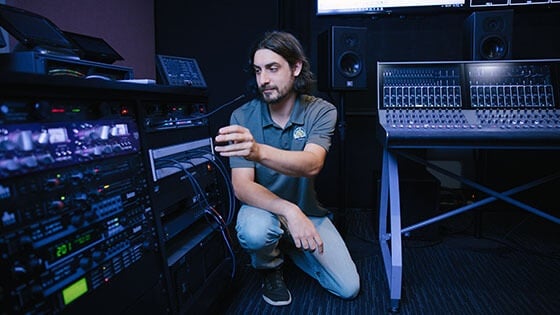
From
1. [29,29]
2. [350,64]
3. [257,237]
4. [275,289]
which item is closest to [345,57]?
[350,64]

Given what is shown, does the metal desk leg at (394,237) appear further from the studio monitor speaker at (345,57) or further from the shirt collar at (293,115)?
the studio monitor speaker at (345,57)

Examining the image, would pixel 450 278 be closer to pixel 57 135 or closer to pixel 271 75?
pixel 271 75

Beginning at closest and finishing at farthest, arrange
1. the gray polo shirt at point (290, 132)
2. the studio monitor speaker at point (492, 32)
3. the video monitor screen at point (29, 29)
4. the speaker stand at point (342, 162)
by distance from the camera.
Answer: the video monitor screen at point (29, 29) → the gray polo shirt at point (290, 132) → the studio monitor speaker at point (492, 32) → the speaker stand at point (342, 162)

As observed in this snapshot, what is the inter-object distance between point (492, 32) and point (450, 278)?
1.26 m

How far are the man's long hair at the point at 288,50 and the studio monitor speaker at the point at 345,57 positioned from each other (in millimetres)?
385

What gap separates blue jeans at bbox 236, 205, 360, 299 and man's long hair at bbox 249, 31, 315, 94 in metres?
0.57

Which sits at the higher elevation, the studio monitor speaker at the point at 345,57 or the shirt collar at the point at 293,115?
the studio monitor speaker at the point at 345,57

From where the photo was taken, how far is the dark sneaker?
1.59 meters

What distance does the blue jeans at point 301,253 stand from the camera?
5.02 feet

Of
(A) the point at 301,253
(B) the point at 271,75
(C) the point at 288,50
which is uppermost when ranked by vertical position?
(C) the point at 288,50

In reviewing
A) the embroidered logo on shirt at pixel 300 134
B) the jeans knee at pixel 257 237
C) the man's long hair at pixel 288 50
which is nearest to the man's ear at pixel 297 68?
the man's long hair at pixel 288 50

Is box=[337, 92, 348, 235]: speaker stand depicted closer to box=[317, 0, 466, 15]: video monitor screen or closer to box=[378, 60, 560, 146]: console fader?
box=[378, 60, 560, 146]: console fader

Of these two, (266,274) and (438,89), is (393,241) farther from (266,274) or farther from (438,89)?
(438,89)

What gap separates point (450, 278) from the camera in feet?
5.97
